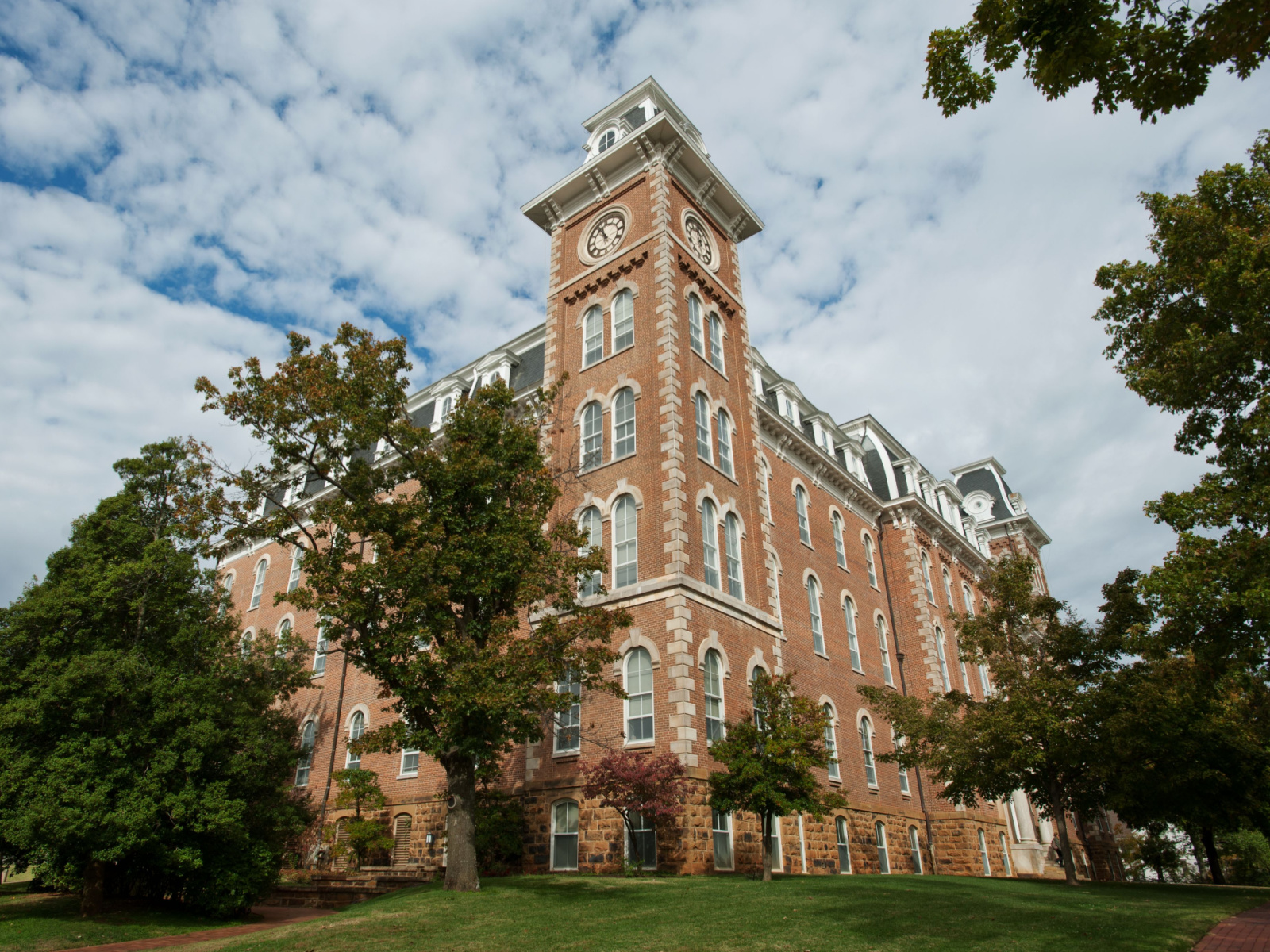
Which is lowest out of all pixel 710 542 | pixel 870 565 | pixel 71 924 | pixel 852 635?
pixel 71 924

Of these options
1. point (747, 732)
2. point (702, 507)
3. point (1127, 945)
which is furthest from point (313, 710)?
point (1127, 945)

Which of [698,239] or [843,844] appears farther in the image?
[698,239]

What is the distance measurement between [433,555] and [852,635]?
2067cm

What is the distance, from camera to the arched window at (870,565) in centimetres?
3459

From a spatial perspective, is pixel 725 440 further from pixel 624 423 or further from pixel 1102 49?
pixel 1102 49

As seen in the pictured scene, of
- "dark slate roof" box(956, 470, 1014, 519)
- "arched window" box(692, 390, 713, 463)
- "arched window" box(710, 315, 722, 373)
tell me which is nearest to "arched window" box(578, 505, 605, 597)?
"arched window" box(692, 390, 713, 463)

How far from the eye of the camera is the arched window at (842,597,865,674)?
101ft

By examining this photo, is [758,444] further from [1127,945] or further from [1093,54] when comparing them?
[1093,54]

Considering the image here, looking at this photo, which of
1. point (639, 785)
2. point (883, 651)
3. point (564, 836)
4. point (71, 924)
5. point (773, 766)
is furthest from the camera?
point (883, 651)

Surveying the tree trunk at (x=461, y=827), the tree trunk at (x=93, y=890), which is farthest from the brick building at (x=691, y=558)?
the tree trunk at (x=93, y=890)

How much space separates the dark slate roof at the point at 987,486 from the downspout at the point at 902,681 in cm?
1828

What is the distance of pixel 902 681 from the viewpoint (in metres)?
33.4

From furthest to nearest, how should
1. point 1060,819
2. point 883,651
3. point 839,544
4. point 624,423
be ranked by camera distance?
point 883,651
point 839,544
point 624,423
point 1060,819

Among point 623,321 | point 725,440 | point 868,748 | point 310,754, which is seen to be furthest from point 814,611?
point 310,754
